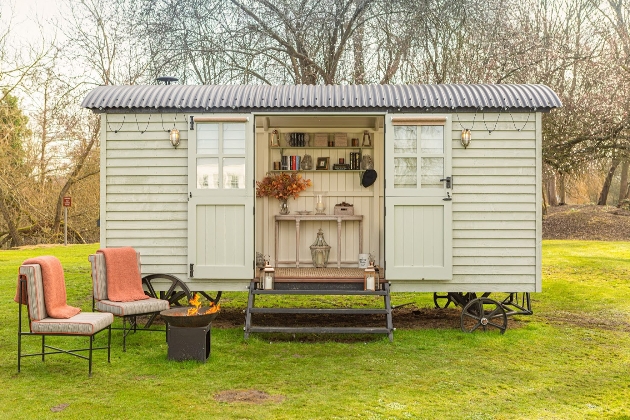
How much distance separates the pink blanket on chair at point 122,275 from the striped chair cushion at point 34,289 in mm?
1338

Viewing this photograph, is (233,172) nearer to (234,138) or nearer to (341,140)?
(234,138)

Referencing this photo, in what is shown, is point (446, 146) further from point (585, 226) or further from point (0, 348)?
point (585, 226)

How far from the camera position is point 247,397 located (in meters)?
5.20

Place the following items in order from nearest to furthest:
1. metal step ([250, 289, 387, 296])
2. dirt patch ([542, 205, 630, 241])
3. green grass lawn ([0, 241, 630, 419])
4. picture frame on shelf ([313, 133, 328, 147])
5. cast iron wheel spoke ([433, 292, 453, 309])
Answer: green grass lawn ([0, 241, 630, 419])
metal step ([250, 289, 387, 296])
picture frame on shelf ([313, 133, 328, 147])
cast iron wheel spoke ([433, 292, 453, 309])
dirt patch ([542, 205, 630, 241])

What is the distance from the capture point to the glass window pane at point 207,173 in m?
7.47

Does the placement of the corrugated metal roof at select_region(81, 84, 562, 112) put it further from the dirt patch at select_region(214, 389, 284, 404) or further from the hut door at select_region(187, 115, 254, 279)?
the dirt patch at select_region(214, 389, 284, 404)

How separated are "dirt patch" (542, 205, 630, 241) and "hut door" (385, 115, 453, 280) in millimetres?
13179

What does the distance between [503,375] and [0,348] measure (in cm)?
498

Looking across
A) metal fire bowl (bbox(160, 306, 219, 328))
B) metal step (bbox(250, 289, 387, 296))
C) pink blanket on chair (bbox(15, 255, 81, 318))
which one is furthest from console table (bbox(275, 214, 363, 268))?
pink blanket on chair (bbox(15, 255, 81, 318))

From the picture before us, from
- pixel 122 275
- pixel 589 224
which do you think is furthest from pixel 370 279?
pixel 589 224

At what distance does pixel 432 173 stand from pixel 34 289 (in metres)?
4.23

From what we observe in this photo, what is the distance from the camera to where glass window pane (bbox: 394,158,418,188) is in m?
7.46

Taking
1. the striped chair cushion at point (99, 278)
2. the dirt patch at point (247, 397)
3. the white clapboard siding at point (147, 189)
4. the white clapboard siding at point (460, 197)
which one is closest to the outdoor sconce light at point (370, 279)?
the white clapboard siding at point (460, 197)

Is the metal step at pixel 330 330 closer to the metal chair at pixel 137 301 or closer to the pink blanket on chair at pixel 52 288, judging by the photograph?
the metal chair at pixel 137 301
